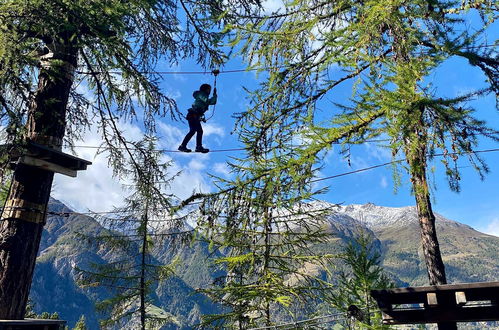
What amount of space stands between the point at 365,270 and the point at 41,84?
657 inches

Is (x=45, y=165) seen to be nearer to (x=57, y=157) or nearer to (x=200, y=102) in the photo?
(x=57, y=157)

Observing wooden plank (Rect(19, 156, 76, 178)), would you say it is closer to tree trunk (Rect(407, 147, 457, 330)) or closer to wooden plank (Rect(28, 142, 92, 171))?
wooden plank (Rect(28, 142, 92, 171))

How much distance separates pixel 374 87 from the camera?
4.98 m

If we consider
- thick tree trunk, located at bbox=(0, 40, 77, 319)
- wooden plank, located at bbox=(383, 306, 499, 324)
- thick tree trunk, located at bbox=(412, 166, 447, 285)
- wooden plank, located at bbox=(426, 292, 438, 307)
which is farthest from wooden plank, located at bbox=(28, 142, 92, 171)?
thick tree trunk, located at bbox=(412, 166, 447, 285)

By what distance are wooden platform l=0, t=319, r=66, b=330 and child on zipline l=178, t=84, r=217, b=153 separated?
4.93 meters

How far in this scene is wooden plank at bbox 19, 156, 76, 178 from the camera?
19.8ft

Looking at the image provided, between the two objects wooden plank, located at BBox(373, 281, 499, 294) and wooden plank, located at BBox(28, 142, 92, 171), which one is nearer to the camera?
wooden plank, located at BBox(373, 281, 499, 294)

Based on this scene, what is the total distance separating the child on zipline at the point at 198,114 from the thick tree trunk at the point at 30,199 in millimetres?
2758

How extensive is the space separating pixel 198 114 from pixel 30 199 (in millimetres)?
4137

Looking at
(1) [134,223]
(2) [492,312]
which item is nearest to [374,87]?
(2) [492,312]

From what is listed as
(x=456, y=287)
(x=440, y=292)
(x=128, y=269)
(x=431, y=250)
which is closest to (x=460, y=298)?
(x=456, y=287)

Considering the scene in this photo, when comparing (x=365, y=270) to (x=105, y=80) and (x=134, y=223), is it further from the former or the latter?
(x=105, y=80)

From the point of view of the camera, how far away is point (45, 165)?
20.6 ft

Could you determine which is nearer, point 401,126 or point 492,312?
point 401,126
